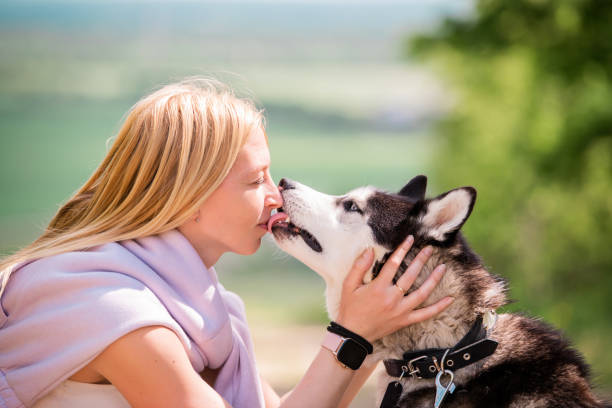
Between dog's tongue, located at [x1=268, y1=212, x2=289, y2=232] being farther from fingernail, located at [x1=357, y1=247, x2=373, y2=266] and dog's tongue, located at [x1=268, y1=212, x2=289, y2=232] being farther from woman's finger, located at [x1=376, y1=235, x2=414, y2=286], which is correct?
woman's finger, located at [x1=376, y1=235, x2=414, y2=286]

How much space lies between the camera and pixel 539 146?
25.3 ft

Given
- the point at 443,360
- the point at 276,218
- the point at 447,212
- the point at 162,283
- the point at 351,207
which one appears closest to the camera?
the point at 162,283

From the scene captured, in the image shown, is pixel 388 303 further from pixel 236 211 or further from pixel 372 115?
pixel 372 115

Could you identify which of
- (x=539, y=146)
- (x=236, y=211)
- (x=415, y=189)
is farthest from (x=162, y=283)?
(x=539, y=146)

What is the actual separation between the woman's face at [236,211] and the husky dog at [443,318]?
201 mm

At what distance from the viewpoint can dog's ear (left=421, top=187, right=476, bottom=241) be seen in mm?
2561

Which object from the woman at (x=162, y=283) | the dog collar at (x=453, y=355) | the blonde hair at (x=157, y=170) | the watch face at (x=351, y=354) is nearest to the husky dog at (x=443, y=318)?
the dog collar at (x=453, y=355)

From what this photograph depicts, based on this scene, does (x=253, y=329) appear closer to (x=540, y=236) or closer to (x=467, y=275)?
(x=540, y=236)

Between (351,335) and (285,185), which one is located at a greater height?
(285,185)

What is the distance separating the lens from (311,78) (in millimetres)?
16719

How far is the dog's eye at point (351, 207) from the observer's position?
2908 millimetres

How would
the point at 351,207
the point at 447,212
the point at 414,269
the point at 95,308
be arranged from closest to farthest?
the point at 95,308, the point at 414,269, the point at 447,212, the point at 351,207

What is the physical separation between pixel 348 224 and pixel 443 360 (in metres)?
0.73

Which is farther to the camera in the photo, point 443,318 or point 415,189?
point 415,189
